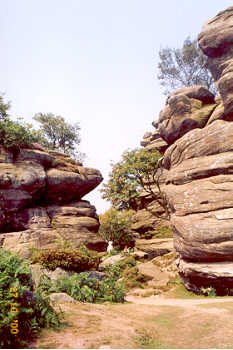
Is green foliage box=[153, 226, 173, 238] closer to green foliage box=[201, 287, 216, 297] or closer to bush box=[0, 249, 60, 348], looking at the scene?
green foliage box=[201, 287, 216, 297]

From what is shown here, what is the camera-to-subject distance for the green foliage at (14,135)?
2127cm

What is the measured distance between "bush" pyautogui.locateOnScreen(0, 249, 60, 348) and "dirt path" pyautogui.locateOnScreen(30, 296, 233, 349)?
27cm

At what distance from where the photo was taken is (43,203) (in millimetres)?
22984

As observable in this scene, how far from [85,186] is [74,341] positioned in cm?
2066

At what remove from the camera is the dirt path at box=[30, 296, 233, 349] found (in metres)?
4.91

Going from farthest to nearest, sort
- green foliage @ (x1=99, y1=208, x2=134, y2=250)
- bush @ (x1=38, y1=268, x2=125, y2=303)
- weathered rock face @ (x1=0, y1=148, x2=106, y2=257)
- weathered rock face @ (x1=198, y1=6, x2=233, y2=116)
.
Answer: green foliage @ (x1=99, y1=208, x2=134, y2=250) < weathered rock face @ (x1=198, y1=6, x2=233, y2=116) < weathered rock face @ (x1=0, y1=148, x2=106, y2=257) < bush @ (x1=38, y1=268, x2=125, y2=303)

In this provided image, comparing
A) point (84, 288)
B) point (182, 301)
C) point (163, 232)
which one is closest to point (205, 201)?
point (182, 301)

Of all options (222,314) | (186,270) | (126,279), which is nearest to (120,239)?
(126,279)

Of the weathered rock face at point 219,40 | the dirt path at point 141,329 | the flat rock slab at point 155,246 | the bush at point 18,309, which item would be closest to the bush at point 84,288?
the dirt path at point 141,329

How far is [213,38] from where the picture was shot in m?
23.2

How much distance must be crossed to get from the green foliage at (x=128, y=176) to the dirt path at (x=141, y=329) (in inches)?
631

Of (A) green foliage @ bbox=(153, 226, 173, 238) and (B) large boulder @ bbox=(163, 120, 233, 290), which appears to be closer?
(B) large boulder @ bbox=(163, 120, 233, 290)

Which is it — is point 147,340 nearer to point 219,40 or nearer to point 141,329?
point 141,329

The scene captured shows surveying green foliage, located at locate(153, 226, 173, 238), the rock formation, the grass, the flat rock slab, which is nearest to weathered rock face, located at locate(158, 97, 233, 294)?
the rock formation
